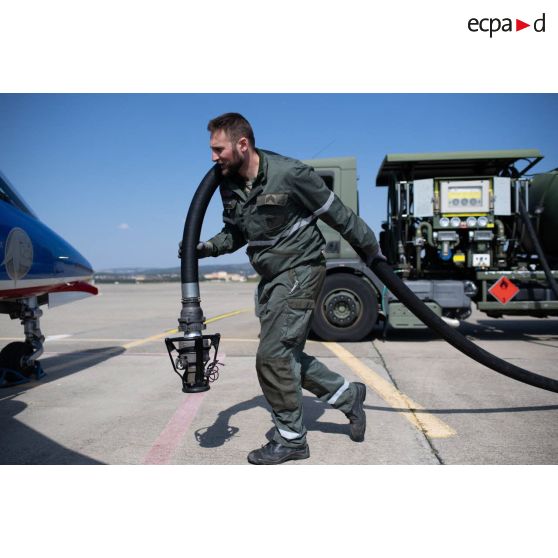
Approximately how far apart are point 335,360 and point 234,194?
340 cm

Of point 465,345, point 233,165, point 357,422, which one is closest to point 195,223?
point 233,165

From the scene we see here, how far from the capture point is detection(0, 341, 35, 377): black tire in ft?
15.4

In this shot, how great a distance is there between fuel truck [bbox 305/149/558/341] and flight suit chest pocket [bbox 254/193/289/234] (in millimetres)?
4319

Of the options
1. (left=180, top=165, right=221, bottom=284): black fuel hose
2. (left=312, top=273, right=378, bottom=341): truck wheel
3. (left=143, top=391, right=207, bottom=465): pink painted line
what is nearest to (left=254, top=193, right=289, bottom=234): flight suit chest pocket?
(left=180, top=165, right=221, bottom=284): black fuel hose

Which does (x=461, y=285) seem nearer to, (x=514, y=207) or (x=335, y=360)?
(x=514, y=207)

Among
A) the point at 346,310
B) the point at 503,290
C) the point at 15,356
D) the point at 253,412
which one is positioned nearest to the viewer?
the point at 253,412

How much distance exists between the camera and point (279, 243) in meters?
2.64

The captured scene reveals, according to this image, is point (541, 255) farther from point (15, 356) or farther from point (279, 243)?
point (15, 356)

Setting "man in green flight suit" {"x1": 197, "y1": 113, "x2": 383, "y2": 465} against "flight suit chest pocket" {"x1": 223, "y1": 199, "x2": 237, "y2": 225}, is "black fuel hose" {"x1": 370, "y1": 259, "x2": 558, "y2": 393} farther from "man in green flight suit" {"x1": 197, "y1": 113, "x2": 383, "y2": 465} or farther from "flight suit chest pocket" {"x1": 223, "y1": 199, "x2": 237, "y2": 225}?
"flight suit chest pocket" {"x1": 223, "y1": 199, "x2": 237, "y2": 225}

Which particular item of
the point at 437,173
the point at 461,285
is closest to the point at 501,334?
the point at 461,285

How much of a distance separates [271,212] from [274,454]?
1.36m

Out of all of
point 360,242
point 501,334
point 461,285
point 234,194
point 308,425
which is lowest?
point 501,334

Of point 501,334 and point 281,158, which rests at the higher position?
point 281,158
